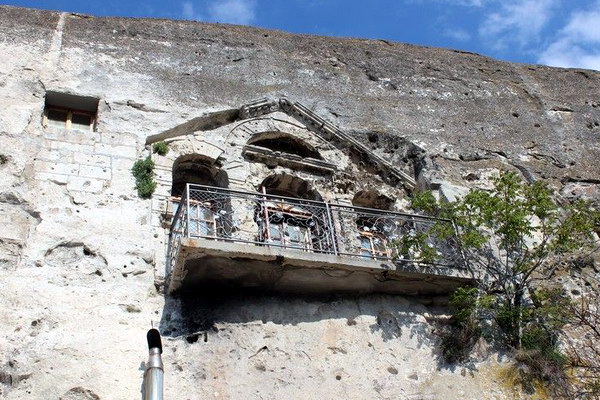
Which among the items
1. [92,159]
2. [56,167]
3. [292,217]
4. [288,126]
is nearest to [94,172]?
[92,159]

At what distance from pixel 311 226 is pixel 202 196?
1.19 meters

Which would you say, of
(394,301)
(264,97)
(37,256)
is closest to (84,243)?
(37,256)

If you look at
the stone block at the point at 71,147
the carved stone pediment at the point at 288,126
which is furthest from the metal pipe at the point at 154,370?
the carved stone pediment at the point at 288,126

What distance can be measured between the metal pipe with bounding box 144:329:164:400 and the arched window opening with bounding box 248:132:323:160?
3.80 m

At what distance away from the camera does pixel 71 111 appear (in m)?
10.3

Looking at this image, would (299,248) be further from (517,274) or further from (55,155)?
(55,155)

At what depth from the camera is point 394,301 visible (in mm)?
8859

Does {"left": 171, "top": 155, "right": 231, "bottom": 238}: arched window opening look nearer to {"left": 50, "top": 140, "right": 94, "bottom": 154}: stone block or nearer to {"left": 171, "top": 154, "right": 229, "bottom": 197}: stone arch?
{"left": 171, "top": 154, "right": 229, "bottom": 197}: stone arch

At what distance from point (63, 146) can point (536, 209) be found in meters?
5.05

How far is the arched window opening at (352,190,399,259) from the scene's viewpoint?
9477mm

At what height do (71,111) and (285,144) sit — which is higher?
(71,111)

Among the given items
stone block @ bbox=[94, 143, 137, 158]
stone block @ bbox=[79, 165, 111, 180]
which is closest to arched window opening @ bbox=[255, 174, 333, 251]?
stone block @ bbox=[94, 143, 137, 158]

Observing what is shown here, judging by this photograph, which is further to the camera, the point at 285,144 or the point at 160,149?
the point at 285,144

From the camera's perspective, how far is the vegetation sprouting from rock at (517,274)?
28.0 feet
